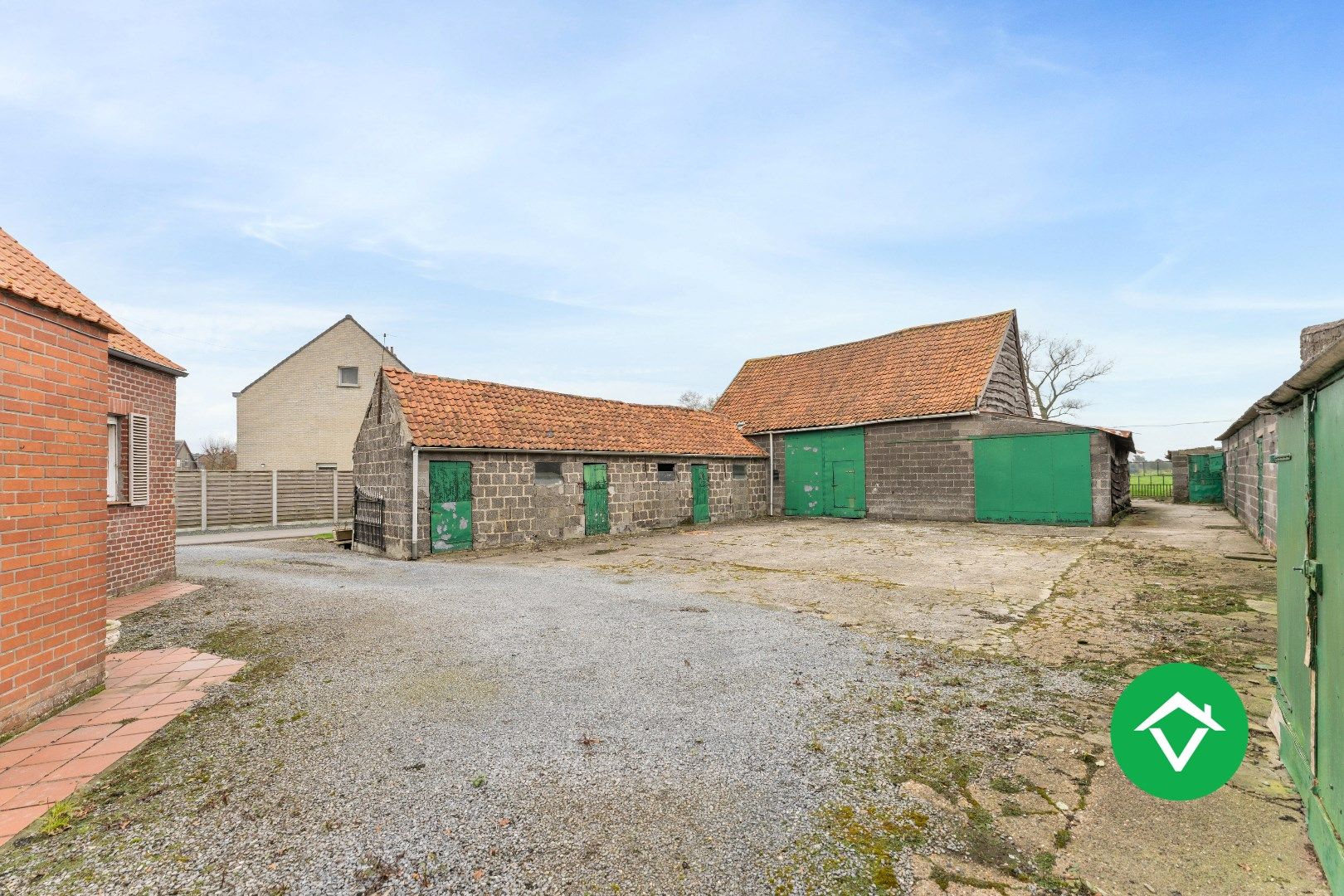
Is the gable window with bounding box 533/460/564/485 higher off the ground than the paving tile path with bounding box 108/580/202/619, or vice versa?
the gable window with bounding box 533/460/564/485

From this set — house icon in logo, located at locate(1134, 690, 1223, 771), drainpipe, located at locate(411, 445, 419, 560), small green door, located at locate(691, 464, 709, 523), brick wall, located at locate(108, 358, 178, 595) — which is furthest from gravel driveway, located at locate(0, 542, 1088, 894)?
small green door, located at locate(691, 464, 709, 523)

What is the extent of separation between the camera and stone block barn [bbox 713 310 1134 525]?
55.7 feet

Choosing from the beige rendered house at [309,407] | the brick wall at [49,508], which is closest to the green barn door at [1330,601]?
the brick wall at [49,508]

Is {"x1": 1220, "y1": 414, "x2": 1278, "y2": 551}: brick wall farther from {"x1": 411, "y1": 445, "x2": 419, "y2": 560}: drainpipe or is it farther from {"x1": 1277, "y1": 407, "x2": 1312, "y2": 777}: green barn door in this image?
{"x1": 411, "y1": 445, "x2": 419, "y2": 560}: drainpipe

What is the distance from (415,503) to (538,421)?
425 centimetres

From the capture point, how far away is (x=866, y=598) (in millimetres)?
7961

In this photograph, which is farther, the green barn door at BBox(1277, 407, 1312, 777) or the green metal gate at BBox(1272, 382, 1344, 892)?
the green barn door at BBox(1277, 407, 1312, 777)

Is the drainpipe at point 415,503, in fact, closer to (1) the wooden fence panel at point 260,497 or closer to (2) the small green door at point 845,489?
(1) the wooden fence panel at point 260,497

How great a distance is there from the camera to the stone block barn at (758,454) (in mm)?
14094

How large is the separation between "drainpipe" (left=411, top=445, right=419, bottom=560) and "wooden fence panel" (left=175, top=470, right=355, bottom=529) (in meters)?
8.13

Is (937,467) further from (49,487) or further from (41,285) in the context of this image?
(41,285)

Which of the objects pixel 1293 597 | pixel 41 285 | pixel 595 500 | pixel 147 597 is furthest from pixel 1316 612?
pixel 595 500

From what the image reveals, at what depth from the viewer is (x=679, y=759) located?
344 cm

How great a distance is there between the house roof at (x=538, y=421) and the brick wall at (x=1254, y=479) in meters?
13.2
